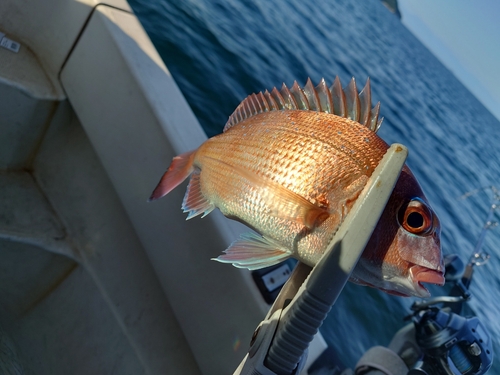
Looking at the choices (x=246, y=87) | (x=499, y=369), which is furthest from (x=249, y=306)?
(x=499, y=369)

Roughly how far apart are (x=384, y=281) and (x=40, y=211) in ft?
6.86

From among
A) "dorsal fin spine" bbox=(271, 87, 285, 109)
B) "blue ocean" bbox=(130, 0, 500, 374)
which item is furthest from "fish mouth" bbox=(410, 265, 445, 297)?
"blue ocean" bbox=(130, 0, 500, 374)

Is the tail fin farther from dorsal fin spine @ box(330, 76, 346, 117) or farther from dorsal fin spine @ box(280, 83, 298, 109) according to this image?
dorsal fin spine @ box(330, 76, 346, 117)

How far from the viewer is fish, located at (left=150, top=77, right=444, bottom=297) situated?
90 cm

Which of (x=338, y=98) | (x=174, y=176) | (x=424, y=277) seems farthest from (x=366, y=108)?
(x=174, y=176)

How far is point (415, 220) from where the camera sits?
0.90 metres

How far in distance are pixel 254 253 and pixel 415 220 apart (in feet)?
1.42

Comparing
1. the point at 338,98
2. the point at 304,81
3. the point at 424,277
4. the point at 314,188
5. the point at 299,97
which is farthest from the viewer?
the point at 304,81

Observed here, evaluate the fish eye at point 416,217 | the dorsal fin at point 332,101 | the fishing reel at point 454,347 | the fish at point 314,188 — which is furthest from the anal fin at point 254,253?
the fishing reel at point 454,347

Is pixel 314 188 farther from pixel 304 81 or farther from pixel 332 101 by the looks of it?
pixel 304 81

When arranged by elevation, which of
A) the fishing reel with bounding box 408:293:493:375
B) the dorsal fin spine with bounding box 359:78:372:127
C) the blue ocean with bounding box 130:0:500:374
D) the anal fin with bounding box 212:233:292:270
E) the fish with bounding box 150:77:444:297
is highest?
the dorsal fin spine with bounding box 359:78:372:127

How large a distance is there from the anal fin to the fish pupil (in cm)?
32

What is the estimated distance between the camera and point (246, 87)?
5.71m

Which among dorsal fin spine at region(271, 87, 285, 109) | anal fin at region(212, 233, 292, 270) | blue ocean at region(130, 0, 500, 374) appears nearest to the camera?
anal fin at region(212, 233, 292, 270)
